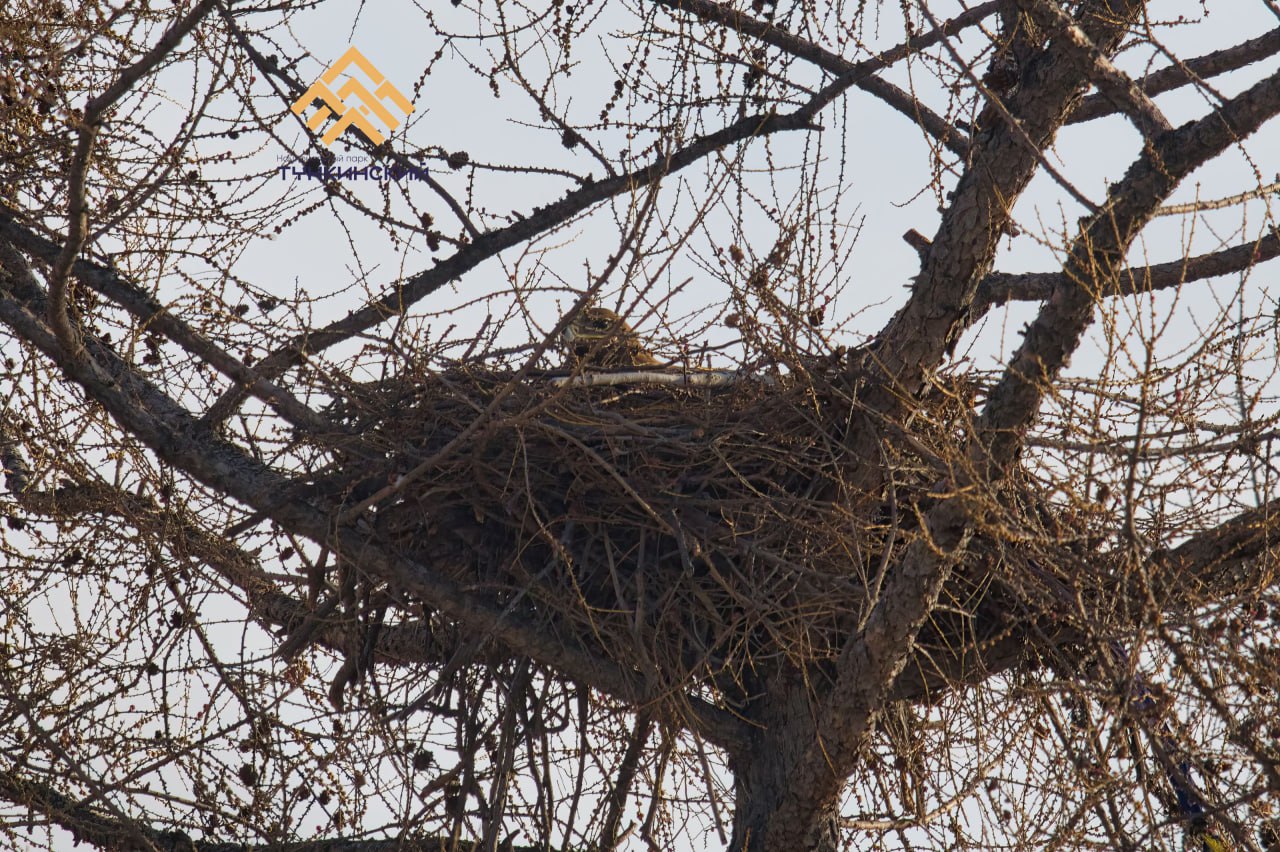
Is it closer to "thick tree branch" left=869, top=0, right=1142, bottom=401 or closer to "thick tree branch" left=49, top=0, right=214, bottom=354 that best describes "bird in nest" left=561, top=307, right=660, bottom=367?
"thick tree branch" left=869, top=0, right=1142, bottom=401

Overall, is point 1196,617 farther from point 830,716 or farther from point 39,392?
point 39,392

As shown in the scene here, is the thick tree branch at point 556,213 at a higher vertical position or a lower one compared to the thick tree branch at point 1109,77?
A: higher

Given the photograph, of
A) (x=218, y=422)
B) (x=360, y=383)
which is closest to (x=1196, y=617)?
(x=360, y=383)

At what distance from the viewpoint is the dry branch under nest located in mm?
4198

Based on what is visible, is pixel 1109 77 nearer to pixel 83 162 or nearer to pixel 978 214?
pixel 978 214

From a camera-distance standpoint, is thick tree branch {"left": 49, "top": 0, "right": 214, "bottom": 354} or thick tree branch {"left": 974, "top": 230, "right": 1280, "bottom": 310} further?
thick tree branch {"left": 974, "top": 230, "right": 1280, "bottom": 310}

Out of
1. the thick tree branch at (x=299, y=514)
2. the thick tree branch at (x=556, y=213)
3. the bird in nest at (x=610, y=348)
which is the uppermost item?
the thick tree branch at (x=556, y=213)

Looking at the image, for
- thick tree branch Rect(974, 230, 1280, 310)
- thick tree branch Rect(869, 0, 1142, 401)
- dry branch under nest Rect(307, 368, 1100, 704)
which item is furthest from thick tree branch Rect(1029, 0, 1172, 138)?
thick tree branch Rect(974, 230, 1280, 310)

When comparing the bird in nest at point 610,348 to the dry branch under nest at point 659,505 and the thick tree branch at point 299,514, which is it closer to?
the dry branch under nest at point 659,505

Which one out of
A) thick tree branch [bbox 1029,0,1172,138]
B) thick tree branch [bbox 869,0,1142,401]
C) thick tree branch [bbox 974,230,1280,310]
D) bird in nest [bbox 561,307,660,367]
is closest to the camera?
thick tree branch [bbox 1029,0,1172,138]

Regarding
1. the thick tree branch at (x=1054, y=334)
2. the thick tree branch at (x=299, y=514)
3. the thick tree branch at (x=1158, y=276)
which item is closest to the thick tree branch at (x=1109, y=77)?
the thick tree branch at (x=1054, y=334)

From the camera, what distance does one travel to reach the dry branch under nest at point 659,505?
420 cm

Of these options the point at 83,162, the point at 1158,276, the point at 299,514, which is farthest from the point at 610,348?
the point at 1158,276

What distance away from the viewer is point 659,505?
14.3ft
